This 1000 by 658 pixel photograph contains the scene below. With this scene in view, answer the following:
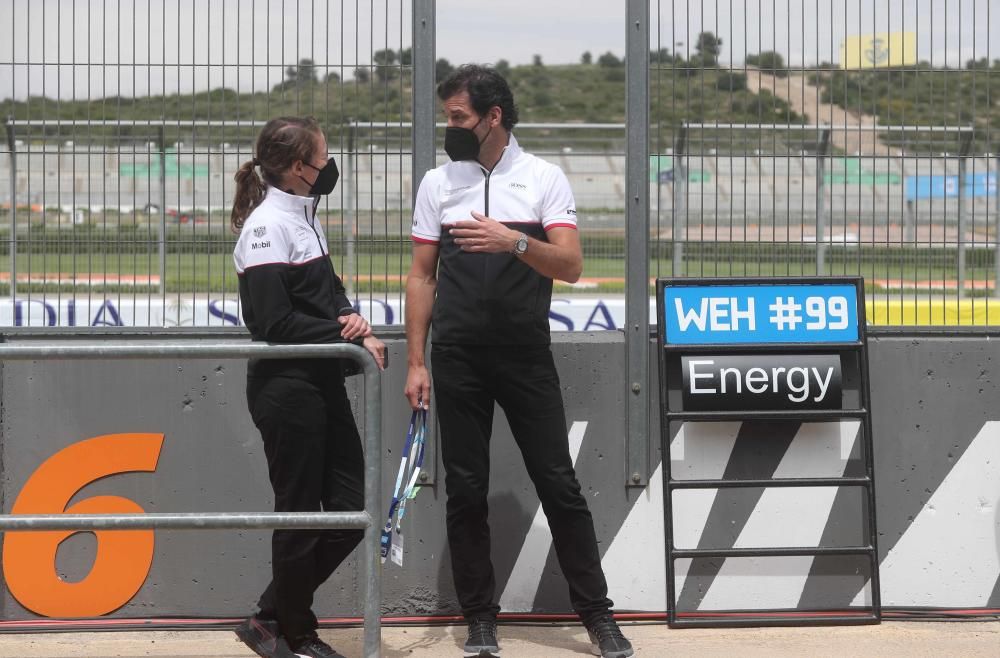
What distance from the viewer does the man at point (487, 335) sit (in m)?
4.49

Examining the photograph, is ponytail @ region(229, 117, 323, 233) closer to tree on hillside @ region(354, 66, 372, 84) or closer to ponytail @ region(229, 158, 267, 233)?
ponytail @ region(229, 158, 267, 233)

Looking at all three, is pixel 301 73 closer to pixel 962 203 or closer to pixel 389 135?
pixel 389 135

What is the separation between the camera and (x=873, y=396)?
5.23 metres

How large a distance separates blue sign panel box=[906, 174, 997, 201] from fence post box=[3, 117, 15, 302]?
385 centimetres

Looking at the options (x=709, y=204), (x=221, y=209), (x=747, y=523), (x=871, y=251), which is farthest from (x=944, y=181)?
(x=221, y=209)

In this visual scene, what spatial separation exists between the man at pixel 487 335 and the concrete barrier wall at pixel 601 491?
49 centimetres

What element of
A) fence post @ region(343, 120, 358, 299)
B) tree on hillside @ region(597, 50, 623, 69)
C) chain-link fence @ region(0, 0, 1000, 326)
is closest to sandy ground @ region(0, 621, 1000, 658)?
chain-link fence @ region(0, 0, 1000, 326)

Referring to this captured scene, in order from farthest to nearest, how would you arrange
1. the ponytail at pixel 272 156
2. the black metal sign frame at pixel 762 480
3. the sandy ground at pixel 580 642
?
the black metal sign frame at pixel 762 480
the sandy ground at pixel 580 642
the ponytail at pixel 272 156

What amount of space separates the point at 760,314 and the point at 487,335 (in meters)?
1.28

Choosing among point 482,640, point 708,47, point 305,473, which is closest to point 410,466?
point 305,473

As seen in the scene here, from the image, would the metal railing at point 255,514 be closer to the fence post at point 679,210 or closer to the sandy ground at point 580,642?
the sandy ground at point 580,642

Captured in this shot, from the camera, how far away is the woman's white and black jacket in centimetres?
420

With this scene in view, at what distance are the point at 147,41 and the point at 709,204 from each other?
2482mm

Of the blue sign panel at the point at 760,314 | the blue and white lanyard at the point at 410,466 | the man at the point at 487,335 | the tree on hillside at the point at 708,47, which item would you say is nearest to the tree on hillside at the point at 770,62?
the tree on hillside at the point at 708,47
